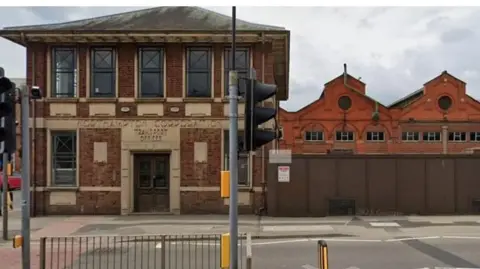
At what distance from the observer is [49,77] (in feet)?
59.4

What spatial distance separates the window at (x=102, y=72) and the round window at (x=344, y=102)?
41.7 meters

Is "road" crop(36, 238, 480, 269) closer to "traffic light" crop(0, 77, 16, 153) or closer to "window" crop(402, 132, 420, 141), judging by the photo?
"traffic light" crop(0, 77, 16, 153)

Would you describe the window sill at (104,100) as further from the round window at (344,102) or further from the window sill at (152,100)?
the round window at (344,102)

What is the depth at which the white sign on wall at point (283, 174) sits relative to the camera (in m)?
17.7

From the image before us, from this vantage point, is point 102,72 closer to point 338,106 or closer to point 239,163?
point 239,163

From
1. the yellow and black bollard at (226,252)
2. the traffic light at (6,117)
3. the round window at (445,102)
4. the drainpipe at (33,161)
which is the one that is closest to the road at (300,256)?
the yellow and black bollard at (226,252)

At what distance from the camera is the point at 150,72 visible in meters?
18.3

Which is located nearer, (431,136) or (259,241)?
(259,241)

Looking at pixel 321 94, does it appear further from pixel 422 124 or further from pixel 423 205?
pixel 423 205

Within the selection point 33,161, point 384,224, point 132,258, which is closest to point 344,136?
point 384,224

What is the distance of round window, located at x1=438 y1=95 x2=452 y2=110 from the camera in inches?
2224

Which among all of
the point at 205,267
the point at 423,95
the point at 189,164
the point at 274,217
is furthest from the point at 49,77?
the point at 423,95

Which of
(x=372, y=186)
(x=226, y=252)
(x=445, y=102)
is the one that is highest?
(x=445, y=102)

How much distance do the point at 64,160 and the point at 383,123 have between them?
44.3 metres
